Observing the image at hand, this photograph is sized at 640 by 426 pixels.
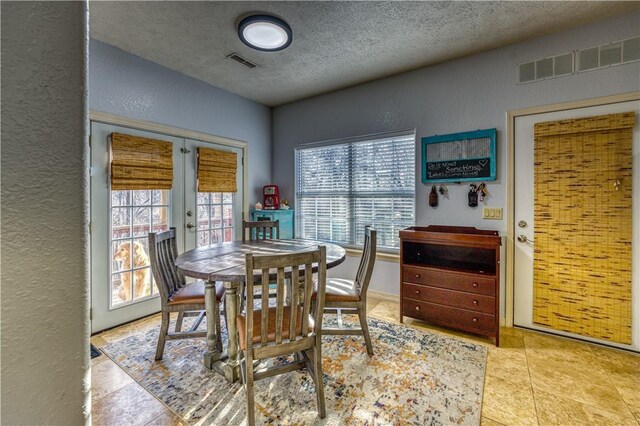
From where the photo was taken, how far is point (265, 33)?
250cm

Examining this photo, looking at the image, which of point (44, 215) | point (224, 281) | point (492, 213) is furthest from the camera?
point (492, 213)

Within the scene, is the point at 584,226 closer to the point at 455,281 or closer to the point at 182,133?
the point at 455,281

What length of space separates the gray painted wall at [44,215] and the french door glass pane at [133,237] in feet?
9.22

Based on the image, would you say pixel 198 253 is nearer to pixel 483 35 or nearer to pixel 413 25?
pixel 413 25

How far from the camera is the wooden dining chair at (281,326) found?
5.04ft

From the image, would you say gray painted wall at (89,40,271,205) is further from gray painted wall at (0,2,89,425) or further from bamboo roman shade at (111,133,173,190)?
gray painted wall at (0,2,89,425)

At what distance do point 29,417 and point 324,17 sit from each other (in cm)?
273

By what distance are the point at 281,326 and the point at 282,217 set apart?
103 inches

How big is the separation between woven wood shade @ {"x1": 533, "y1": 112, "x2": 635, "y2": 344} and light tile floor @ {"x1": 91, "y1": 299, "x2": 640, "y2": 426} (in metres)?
0.27

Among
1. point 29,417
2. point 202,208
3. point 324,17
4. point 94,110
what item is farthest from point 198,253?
point 324,17

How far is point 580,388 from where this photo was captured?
6.36 ft

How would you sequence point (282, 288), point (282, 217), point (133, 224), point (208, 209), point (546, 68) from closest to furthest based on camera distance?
point (282, 288) < point (546, 68) < point (133, 224) < point (208, 209) < point (282, 217)

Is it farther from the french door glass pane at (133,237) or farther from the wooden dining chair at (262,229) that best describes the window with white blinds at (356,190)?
the french door glass pane at (133,237)

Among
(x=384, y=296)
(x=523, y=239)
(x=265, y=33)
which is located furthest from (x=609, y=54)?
(x=384, y=296)
